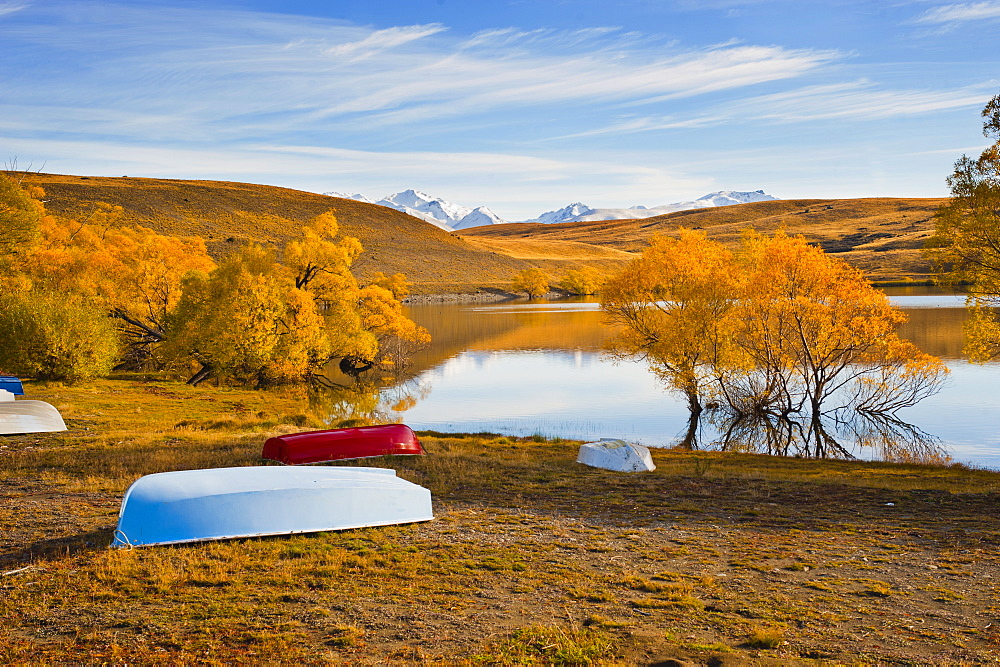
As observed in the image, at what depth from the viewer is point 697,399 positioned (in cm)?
3203

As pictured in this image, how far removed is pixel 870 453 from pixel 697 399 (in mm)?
8371

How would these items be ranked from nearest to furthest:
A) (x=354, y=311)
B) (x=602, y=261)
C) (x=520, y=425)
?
1. (x=520, y=425)
2. (x=354, y=311)
3. (x=602, y=261)

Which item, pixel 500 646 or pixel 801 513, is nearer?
pixel 500 646

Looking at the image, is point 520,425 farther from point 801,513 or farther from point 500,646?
point 500,646

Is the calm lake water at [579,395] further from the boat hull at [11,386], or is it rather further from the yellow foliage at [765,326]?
the boat hull at [11,386]

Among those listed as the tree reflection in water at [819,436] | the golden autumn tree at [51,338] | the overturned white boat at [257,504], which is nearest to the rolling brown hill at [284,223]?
the golden autumn tree at [51,338]

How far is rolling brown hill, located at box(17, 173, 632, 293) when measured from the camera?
11919 centimetres

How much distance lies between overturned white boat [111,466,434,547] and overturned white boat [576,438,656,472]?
22.8ft

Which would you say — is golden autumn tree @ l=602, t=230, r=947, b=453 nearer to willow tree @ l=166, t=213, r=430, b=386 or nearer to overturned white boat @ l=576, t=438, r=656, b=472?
overturned white boat @ l=576, t=438, r=656, b=472

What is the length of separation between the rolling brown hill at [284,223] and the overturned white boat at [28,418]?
8888 centimetres

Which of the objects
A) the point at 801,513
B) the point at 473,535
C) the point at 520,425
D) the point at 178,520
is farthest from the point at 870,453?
the point at 178,520

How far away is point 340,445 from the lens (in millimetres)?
16656

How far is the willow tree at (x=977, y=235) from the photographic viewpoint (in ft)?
75.2

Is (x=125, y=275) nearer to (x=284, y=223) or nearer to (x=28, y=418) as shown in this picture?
(x=28, y=418)
